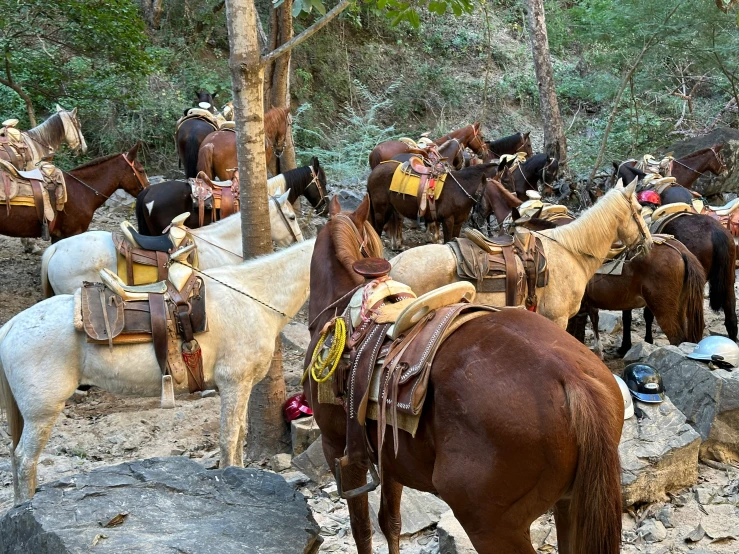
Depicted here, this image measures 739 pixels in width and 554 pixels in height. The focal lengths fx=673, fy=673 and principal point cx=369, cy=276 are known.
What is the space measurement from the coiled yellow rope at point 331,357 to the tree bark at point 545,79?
12.1m

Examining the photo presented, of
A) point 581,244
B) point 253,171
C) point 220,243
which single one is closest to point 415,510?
point 253,171

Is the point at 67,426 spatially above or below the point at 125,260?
below

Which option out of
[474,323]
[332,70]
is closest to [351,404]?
[474,323]

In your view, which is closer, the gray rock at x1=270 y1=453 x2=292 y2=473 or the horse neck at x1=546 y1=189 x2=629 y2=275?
the gray rock at x1=270 y1=453 x2=292 y2=473

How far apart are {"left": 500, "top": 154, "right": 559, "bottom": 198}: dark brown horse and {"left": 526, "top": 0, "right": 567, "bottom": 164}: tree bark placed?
1015 mm

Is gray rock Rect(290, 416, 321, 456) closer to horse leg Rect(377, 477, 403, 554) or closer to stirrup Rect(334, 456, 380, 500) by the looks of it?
horse leg Rect(377, 477, 403, 554)

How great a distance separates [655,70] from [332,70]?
825 cm

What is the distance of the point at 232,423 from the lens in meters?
4.87

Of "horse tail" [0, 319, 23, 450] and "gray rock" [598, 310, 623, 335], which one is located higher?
"horse tail" [0, 319, 23, 450]

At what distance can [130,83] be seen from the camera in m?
13.2

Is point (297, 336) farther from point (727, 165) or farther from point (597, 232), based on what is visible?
point (727, 165)

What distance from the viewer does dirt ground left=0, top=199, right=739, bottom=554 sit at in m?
4.23

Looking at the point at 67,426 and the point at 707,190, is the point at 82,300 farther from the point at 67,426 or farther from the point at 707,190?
the point at 707,190

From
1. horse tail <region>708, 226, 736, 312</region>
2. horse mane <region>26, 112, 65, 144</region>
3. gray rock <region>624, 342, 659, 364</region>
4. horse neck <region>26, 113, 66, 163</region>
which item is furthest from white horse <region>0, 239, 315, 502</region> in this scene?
horse mane <region>26, 112, 65, 144</region>
